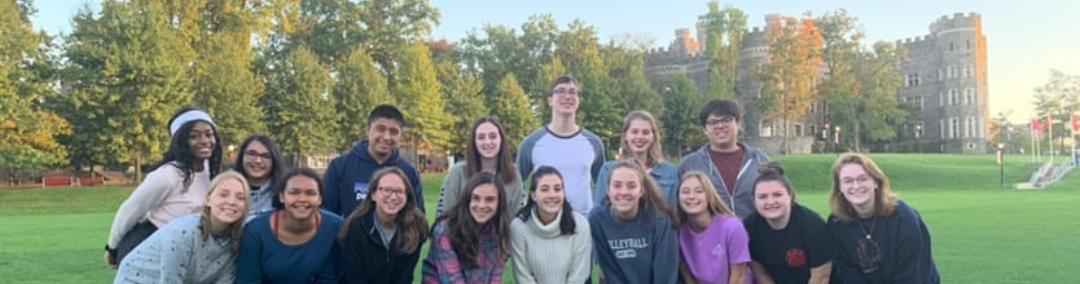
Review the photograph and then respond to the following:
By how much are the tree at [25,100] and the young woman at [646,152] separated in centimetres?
3147

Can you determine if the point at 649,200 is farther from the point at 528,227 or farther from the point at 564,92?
the point at 564,92

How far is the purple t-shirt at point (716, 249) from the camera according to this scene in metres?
4.77

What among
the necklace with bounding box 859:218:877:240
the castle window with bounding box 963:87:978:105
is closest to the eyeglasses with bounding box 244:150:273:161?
the necklace with bounding box 859:218:877:240

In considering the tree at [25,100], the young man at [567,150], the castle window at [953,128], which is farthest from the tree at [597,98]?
the young man at [567,150]

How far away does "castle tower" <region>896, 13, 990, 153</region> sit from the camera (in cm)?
6612

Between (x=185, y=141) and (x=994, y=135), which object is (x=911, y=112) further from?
(x=185, y=141)

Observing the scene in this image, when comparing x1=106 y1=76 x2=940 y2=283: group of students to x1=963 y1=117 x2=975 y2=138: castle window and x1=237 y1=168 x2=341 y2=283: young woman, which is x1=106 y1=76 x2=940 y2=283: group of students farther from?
x1=963 y1=117 x2=975 y2=138: castle window

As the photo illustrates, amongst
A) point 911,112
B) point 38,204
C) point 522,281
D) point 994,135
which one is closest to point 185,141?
point 522,281

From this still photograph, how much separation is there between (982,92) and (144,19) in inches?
2559

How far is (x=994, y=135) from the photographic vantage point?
91938mm

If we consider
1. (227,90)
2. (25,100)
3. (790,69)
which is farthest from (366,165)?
(790,69)

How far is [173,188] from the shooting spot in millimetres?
4602

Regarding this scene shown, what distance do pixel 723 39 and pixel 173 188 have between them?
2257 inches

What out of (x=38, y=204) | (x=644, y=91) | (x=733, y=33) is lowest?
(x=38, y=204)
